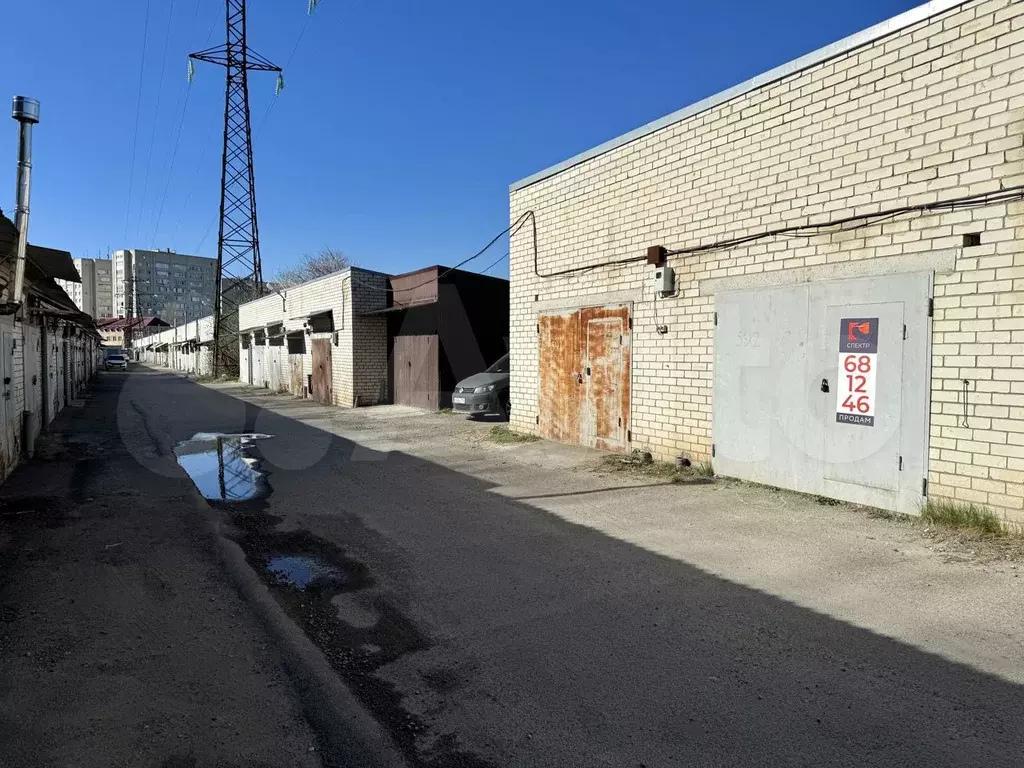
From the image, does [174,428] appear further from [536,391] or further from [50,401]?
Answer: [536,391]

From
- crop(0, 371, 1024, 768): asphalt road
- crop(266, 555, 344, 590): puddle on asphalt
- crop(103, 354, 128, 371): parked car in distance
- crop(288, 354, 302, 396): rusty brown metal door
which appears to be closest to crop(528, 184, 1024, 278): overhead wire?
crop(0, 371, 1024, 768): asphalt road

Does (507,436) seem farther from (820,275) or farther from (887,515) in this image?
(887,515)

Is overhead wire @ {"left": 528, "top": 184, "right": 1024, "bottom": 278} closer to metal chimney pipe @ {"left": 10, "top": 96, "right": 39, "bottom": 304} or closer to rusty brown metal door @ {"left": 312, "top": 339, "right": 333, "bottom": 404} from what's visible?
metal chimney pipe @ {"left": 10, "top": 96, "right": 39, "bottom": 304}

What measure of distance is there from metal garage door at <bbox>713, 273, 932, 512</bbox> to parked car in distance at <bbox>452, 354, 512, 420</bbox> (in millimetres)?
7127

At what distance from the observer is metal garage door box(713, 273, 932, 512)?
5.79 metres

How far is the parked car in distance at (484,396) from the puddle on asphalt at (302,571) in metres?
9.00

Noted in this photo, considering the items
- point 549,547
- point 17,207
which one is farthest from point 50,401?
point 549,547

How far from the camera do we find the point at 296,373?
25.0 meters

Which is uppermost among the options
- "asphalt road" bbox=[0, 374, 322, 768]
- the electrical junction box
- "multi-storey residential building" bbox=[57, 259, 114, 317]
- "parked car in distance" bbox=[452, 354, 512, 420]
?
"multi-storey residential building" bbox=[57, 259, 114, 317]

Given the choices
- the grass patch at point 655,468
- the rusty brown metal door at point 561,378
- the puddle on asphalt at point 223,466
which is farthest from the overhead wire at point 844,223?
the puddle on asphalt at point 223,466

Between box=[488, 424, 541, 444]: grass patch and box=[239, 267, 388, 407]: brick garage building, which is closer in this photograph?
box=[488, 424, 541, 444]: grass patch

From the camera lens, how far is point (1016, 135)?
5090 mm

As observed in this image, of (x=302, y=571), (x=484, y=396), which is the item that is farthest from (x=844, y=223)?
(x=484, y=396)

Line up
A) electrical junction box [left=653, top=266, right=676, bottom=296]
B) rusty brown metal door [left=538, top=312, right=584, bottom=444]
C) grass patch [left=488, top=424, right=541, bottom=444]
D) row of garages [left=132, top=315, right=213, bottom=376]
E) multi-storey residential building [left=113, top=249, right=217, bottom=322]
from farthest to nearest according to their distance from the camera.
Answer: multi-storey residential building [left=113, top=249, right=217, bottom=322]
row of garages [left=132, top=315, right=213, bottom=376]
grass patch [left=488, top=424, right=541, bottom=444]
rusty brown metal door [left=538, top=312, right=584, bottom=444]
electrical junction box [left=653, top=266, right=676, bottom=296]
